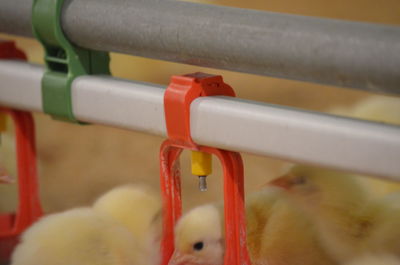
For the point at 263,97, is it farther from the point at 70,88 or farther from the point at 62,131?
the point at 70,88

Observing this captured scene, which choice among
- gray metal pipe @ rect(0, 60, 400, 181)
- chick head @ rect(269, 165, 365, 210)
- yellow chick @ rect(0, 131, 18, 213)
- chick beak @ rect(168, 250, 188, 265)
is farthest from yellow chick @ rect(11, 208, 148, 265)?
yellow chick @ rect(0, 131, 18, 213)

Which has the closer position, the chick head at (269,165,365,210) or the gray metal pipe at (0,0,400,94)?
the gray metal pipe at (0,0,400,94)

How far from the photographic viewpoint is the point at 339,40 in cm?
94

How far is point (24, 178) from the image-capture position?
145 cm

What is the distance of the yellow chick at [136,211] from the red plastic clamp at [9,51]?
1.14 feet

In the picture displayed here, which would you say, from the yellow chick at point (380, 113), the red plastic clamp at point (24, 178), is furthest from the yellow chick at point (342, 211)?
the red plastic clamp at point (24, 178)

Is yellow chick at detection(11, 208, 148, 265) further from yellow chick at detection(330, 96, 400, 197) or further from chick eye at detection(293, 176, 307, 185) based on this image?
yellow chick at detection(330, 96, 400, 197)

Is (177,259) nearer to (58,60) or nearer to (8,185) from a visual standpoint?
(58,60)

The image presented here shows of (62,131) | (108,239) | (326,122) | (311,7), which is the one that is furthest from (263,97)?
(326,122)

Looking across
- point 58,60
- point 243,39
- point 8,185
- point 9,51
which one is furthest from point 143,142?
point 243,39

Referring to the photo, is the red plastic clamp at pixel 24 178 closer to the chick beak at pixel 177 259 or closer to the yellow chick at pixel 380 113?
the chick beak at pixel 177 259

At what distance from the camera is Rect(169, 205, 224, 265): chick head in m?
1.16

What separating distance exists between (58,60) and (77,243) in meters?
0.33

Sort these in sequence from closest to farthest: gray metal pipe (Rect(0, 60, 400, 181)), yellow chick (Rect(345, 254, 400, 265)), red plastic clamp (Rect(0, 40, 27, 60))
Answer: gray metal pipe (Rect(0, 60, 400, 181)) → yellow chick (Rect(345, 254, 400, 265)) → red plastic clamp (Rect(0, 40, 27, 60))
